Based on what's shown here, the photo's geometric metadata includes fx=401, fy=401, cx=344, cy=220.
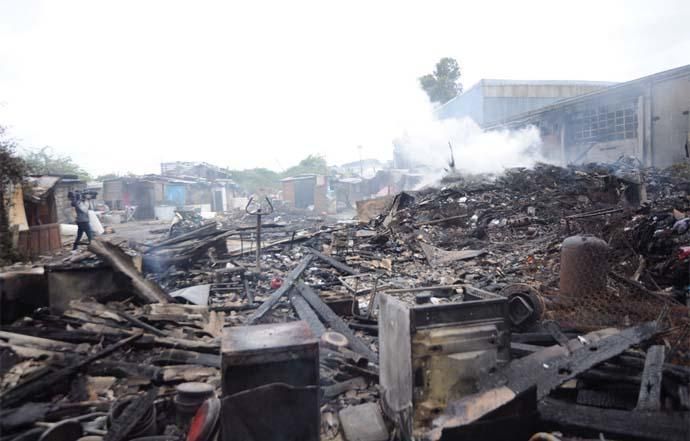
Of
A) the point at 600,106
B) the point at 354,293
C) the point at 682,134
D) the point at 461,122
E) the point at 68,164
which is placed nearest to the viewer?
the point at 354,293

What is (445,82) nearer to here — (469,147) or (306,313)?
(469,147)

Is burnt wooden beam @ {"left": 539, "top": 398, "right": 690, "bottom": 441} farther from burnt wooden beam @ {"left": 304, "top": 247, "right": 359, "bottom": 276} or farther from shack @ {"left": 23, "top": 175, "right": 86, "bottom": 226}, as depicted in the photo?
shack @ {"left": 23, "top": 175, "right": 86, "bottom": 226}

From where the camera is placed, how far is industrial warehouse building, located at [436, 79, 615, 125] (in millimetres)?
27984

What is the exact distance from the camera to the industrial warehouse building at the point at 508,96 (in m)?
28.0

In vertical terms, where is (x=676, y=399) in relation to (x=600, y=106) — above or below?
below

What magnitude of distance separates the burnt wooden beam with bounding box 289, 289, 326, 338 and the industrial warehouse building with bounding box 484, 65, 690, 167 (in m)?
17.0

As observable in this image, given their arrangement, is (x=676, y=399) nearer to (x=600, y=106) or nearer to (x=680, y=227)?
(x=680, y=227)

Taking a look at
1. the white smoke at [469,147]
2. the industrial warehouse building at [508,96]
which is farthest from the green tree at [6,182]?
the industrial warehouse building at [508,96]

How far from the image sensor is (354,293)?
6.43m

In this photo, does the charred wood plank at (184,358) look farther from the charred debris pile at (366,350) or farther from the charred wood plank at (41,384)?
the charred wood plank at (41,384)

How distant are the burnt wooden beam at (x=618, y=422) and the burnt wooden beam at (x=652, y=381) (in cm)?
8

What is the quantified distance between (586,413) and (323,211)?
27080mm

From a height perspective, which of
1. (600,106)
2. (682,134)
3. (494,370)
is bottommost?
(494,370)

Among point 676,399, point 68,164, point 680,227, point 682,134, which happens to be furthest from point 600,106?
point 68,164
